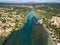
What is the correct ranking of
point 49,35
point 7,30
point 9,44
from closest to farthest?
point 9,44, point 49,35, point 7,30

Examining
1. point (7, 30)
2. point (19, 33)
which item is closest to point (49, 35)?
point (19, 33)

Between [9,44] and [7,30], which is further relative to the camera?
[7,30]

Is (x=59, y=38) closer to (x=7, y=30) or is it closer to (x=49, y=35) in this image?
(x=49, y=35)

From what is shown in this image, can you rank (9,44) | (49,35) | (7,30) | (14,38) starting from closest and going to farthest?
(9,44), (14,38), (49,35), (7,30)

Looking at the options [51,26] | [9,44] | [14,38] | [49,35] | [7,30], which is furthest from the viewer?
[51,26]

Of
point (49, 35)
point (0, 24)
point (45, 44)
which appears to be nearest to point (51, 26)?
point (49, 35)

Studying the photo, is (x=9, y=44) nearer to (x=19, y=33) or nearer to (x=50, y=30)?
(x=19, y=33)

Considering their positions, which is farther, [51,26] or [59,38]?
[51,26]

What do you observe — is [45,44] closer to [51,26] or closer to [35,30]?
[35,30]
